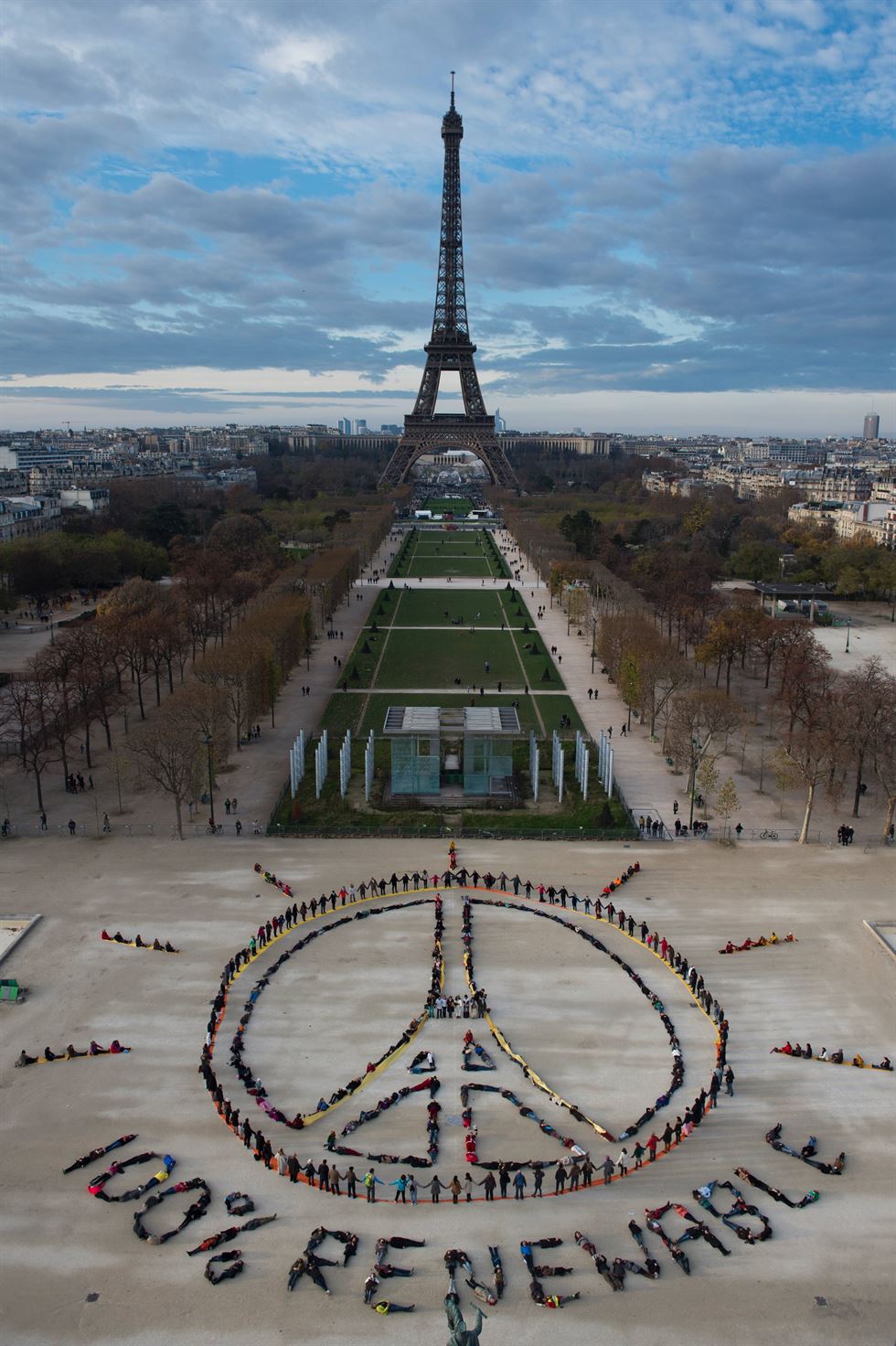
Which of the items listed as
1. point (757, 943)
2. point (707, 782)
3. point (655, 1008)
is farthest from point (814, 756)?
point (655, 1008)

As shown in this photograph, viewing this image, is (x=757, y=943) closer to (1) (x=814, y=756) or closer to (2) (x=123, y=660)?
(1) (x=814, y=756)

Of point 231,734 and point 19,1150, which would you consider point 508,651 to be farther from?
point 19,1150

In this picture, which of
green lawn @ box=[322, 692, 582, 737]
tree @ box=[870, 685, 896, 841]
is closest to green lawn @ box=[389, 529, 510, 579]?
green lawn @ box=[322, 692, 582, 737]

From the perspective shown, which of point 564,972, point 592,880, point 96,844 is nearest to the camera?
point 564,972

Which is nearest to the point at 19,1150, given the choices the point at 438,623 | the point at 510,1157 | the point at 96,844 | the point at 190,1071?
the point at 190,1071

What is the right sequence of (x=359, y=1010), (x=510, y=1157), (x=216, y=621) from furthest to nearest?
(x=216, y=621), (x=359, y=1010), (x=510, y=1157)

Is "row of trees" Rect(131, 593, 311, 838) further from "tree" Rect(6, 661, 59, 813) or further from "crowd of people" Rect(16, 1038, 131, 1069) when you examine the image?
"crowd of people" Rect(16, 1038, 131, 1069)

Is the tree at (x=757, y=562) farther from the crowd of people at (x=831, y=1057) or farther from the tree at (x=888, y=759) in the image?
the crowd of people at (x=831, y=1057)
